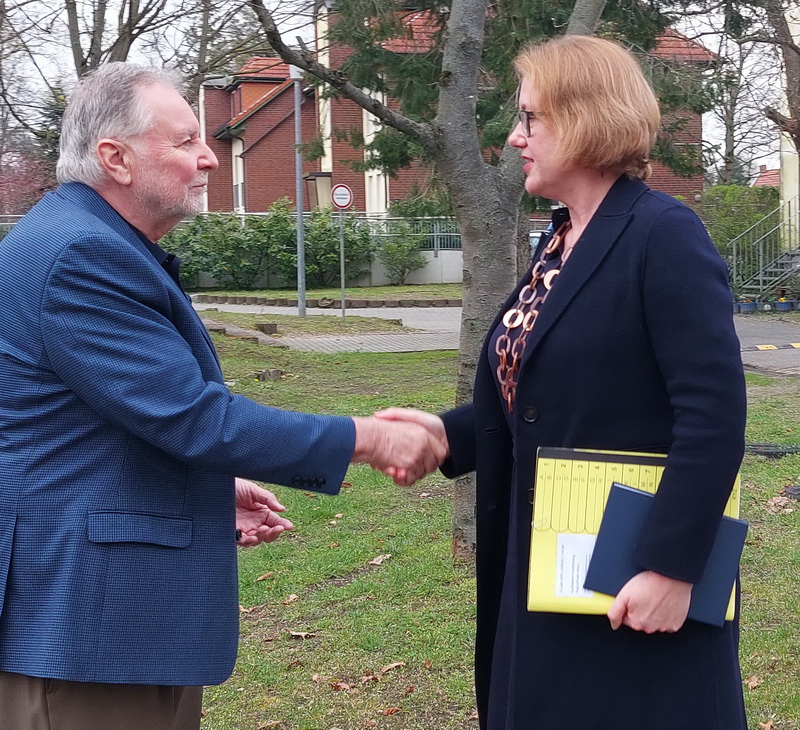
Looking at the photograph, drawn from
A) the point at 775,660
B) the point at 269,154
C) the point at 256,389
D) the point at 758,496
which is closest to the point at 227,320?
the point at 256,389

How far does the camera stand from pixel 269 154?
43344mm

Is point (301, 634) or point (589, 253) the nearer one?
point (589, 253)

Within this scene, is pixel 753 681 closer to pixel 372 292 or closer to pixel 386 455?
pixel 386 455

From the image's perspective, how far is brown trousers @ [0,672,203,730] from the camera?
232cm

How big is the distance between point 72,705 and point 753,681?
2.97 m

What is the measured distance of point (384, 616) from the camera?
16.6 ft

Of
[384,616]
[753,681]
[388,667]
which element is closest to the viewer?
[753,681]

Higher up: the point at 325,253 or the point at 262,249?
the point at 262,249

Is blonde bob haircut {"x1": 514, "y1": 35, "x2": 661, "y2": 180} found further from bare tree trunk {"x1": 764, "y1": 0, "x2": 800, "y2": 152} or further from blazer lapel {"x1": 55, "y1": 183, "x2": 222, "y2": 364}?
bare tree trunk {"x1": 764, "y1": 0, "x2": 800, "y2": 152}

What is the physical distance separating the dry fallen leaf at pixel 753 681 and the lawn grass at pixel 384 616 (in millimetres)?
15

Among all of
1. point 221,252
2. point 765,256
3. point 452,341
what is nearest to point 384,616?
point 452,341

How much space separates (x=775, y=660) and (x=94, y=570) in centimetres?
326

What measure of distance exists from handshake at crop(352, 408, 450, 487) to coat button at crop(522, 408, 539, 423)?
46cm

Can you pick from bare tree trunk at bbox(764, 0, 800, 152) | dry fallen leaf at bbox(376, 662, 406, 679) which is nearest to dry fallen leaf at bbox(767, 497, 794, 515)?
dry fallen leaf at bbox(376, 662, 406, 679)
